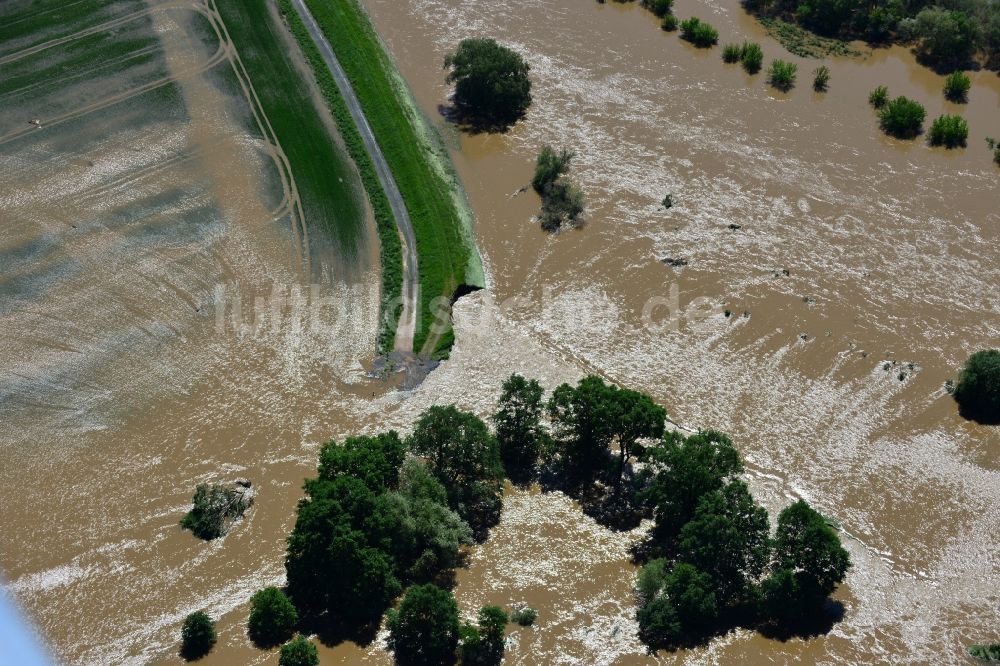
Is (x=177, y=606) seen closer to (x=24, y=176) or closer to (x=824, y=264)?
(x=24, y=176)

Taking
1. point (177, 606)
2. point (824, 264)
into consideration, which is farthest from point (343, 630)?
point (824, 264)

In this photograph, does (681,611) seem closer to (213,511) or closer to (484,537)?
(484,537)

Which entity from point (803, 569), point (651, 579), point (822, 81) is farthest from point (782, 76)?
point (651, 579)

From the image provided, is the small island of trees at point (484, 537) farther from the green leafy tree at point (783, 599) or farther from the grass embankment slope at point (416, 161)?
the grass embankment slope at point (416, 161)

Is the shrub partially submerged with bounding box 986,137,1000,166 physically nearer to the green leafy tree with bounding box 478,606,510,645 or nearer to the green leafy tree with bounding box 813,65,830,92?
the green leafy tree with bounding box 813,65,830,92

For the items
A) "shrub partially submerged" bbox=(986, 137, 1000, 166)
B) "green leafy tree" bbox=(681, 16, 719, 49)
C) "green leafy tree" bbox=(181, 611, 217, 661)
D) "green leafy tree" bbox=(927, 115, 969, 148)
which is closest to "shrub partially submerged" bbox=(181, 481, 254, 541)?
"green leafy tree" bbox=(181, 611, 217, 661)

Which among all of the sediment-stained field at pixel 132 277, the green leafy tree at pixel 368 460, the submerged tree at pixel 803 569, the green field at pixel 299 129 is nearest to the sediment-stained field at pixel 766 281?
the submerged tree at pixel 803 569
